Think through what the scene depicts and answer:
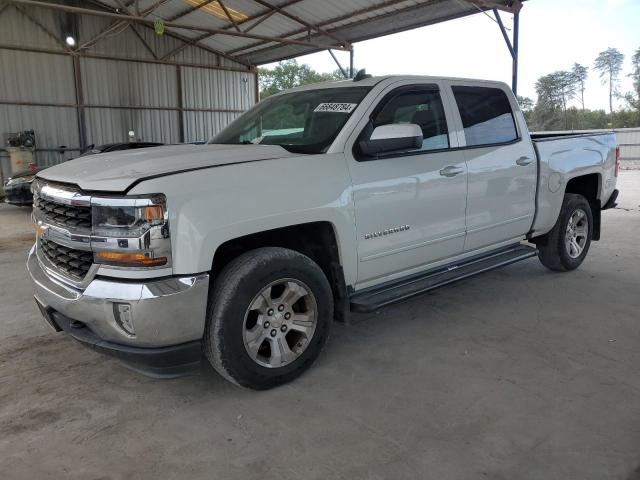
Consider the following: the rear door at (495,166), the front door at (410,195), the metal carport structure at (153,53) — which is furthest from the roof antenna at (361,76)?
the metal carport structure at (153,53)

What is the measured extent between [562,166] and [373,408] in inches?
133

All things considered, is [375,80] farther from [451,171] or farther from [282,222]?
[282,222]

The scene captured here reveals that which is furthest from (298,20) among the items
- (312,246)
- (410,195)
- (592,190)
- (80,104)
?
(312,246)

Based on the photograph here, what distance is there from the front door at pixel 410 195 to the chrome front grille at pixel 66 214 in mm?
1581

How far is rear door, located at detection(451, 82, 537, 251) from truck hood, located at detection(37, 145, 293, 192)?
1662 mm

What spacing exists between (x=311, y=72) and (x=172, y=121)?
47.4 metres

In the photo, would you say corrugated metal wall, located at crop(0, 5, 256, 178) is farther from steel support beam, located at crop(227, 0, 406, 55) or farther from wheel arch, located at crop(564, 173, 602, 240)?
wheel arch, located at crop(564, 173, 602, 240)

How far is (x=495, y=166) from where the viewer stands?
4.32m

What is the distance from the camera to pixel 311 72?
64.1 metres

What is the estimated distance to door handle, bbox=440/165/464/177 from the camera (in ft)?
12.7

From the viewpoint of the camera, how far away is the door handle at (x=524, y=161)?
180 inches

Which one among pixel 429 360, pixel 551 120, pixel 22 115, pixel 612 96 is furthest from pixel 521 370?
pixel 612 96

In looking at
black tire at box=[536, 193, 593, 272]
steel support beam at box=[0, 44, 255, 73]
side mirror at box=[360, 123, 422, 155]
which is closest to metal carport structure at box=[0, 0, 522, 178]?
steel support beam at box=[0, 44, 255, 73]

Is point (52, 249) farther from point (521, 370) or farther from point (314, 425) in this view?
point (521, 370)
